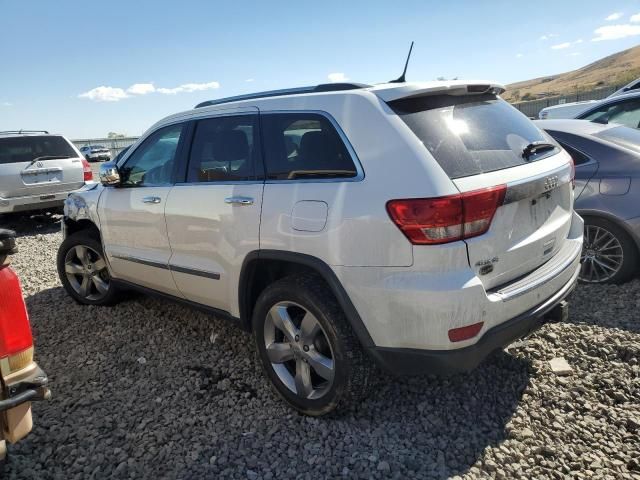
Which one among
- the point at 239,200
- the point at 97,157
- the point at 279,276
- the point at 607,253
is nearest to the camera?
the point at 239,200

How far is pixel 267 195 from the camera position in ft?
8.98

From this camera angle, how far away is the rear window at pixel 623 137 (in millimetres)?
4078

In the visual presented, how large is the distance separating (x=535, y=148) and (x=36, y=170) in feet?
26.6

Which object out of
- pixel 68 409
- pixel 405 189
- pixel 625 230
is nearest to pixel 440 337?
pixel 405 189

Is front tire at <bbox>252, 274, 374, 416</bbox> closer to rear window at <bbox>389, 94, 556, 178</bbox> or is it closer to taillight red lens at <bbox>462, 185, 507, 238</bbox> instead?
taillight red lens at <bbox>462, 185, 507, 238</bbox>

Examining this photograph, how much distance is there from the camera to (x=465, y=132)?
2.47 metres

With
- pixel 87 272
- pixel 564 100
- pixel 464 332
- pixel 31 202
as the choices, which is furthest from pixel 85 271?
pixel 564 100

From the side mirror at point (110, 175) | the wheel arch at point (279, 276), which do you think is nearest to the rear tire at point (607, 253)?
the wheel arch at point (279, 276)

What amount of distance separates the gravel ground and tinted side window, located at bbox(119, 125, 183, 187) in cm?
131

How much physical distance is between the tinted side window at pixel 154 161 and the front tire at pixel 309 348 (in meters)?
1.38

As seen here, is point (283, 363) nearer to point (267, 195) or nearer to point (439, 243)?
point (267, 195)

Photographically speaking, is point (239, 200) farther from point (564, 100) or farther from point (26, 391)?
point (564, 100)

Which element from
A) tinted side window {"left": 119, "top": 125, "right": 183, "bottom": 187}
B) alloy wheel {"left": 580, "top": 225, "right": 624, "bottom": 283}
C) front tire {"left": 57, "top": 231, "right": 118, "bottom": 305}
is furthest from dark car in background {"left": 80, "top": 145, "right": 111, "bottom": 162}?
alloy wheel {"left": 580, "top": 225, "right": 624, "bottom": 283}

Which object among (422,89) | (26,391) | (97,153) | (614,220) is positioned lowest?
(97,153)
